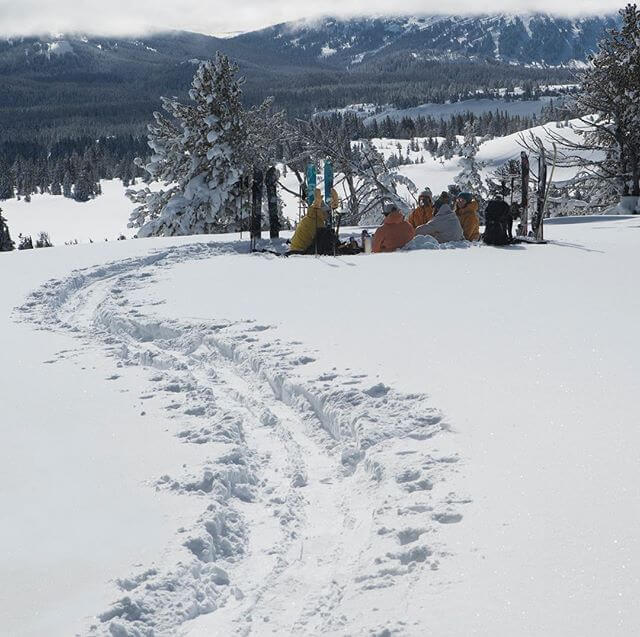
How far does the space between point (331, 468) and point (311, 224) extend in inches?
351

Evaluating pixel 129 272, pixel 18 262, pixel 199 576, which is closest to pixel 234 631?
pixel 199 576

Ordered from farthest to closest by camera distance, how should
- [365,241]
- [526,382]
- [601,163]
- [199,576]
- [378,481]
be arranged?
[601,163], [365,241], [526,382], [378,481], [199,576]

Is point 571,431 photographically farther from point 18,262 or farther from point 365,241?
point 18,262

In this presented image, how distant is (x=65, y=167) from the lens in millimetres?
138125

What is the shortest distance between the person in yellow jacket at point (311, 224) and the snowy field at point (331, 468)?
183 inches

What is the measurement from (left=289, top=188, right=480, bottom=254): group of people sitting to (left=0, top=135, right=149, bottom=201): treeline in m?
111

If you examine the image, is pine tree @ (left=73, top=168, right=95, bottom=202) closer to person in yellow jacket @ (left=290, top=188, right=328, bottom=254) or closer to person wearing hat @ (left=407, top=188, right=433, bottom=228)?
person wearing hat @ (left=407, top=188, right=433, bottom=228)

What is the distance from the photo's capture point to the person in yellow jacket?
13195mm

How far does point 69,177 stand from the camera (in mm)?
134375

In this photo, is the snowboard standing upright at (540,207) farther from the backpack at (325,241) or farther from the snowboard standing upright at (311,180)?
the snowboard standing upright at (311,180)

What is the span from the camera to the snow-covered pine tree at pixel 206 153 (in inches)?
991

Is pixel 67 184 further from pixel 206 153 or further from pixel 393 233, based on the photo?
pixel 393 233

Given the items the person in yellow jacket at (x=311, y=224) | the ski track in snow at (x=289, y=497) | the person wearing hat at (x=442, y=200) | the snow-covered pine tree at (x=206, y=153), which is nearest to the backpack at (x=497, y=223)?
the person wearing hat at (x=442, y=200)

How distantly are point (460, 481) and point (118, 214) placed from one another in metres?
107
